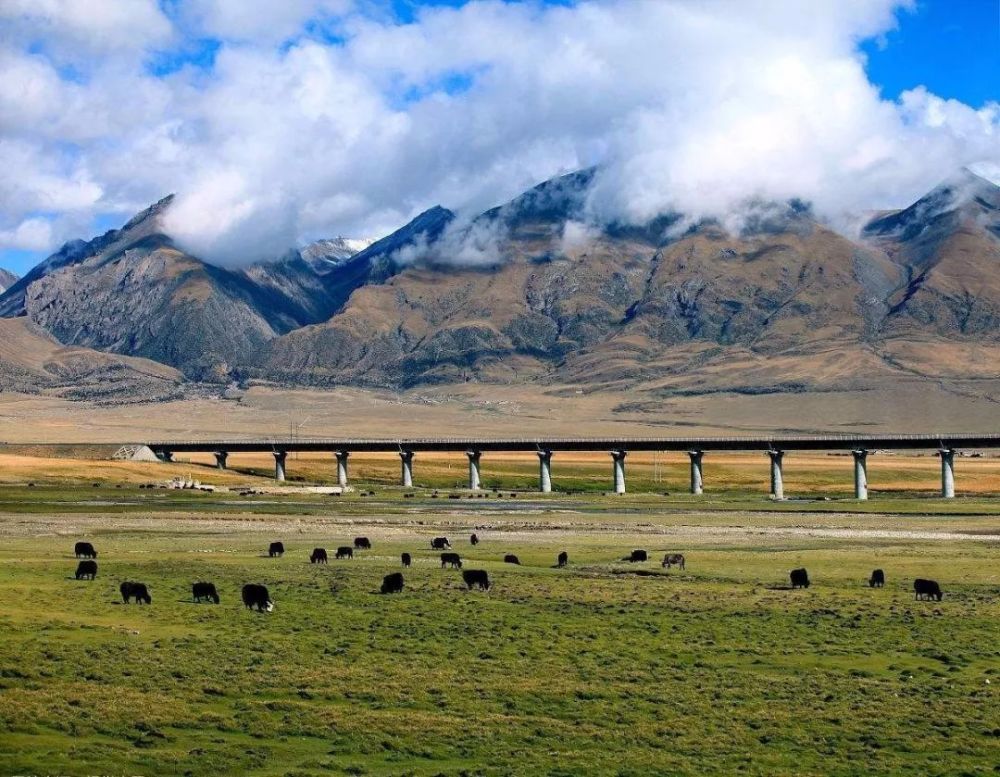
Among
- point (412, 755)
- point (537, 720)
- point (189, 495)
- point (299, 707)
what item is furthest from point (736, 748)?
point (189, 495)

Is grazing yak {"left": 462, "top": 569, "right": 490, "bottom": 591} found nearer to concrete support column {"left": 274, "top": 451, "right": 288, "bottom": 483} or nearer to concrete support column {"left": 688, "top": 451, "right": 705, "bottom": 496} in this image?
concrete support column {"left": 688, "top": 451, "right": 705, "bottom": 496}

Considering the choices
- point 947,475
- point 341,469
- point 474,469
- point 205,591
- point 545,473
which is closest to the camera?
point 205,591

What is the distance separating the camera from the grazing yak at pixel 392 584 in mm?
49375

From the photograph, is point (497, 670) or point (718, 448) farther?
point (718, 448)

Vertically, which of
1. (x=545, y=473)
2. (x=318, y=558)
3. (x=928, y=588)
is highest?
(x=545, y=473)

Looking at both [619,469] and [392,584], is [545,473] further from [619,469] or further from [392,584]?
[392,584]

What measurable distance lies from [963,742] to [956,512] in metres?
100

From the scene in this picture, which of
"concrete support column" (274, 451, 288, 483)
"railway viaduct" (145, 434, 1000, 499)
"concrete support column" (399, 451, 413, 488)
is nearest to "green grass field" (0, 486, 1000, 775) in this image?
"railway viaduct" (145, 434, 1000, 499)

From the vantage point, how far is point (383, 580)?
50.7m

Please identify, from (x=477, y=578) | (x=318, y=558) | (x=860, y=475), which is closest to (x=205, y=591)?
(x=477, y=578)

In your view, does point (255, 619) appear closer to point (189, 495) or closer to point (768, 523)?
point (768, 523)

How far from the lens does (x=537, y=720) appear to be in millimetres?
30766

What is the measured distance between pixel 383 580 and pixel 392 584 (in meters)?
1.23

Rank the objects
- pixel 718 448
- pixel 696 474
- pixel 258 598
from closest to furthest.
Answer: pixel 258 598 < pixel 696 474 < pixel 718 448
